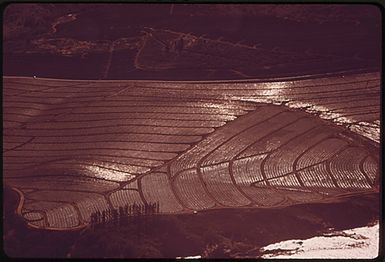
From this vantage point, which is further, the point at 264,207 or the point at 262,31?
the point at 262,31

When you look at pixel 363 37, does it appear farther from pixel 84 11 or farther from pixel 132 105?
pixel 84 11

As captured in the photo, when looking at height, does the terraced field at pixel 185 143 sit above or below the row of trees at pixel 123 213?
above

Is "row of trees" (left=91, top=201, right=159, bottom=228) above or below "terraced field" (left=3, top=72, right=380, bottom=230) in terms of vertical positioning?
below

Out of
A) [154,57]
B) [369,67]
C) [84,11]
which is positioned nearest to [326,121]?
[369,67]
